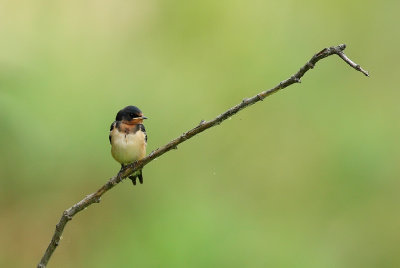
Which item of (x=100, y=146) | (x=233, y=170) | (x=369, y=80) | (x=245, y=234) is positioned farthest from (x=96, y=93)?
(x=369, y=80)

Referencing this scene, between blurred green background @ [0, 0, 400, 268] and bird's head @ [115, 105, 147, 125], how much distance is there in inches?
82.9

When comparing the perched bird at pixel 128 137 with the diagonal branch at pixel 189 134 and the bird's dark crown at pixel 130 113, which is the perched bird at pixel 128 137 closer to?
the bird's dark crown at pixel 130 113

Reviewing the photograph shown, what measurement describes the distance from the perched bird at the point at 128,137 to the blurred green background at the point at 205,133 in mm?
2077

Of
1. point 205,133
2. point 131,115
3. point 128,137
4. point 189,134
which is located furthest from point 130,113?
point 205,133

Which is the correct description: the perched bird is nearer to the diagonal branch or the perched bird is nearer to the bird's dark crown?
the bird's dark crown

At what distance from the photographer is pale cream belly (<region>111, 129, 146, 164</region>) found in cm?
431

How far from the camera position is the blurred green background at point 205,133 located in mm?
7562

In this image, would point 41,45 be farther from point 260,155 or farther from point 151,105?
point 260,155

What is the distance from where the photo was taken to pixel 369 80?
9.69 m

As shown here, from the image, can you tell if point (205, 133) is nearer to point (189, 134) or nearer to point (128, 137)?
point (128, 137)

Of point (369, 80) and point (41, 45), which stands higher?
point (41, 45)

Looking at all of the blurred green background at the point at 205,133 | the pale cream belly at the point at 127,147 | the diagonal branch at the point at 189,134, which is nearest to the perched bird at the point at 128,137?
the pale cream belly at the point at 127,147

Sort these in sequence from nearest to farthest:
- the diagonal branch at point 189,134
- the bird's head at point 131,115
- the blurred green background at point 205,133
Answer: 1. the diagonal branch at point 189,134
2. the bird's head at point 131,115
3. the blurred green background at point 205,133

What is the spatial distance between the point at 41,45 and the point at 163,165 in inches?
91.6
